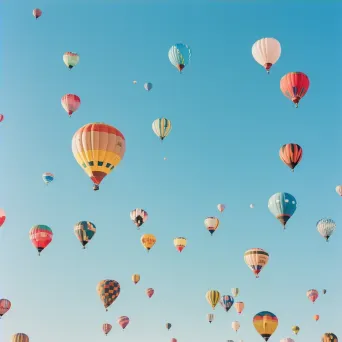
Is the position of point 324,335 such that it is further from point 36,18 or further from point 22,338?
point 36,18

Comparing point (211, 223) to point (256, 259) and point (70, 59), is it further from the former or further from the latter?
point (70, 59)

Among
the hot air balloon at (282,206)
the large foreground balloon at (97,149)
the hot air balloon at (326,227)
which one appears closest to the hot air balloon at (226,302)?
the hot air balloon at (326,227)

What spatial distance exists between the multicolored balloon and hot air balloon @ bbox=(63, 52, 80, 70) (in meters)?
20.4

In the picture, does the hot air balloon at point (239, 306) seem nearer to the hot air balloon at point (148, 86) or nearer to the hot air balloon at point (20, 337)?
the hot air balloon at point (20, 337)

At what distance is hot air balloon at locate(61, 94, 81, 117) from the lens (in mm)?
43188

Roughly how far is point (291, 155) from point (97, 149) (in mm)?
14821

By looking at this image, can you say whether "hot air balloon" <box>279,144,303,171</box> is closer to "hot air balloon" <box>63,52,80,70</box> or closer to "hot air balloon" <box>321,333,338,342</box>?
"hot air balloon" <box>63,52,80,70</box>

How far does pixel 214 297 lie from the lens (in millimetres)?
53125

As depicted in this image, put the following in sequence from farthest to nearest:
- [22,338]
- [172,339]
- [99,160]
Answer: [172,339] → [22,338] → [99,160]

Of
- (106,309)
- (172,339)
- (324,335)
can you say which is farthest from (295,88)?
(172,339)

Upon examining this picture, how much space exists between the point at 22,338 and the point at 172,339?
86.5ft

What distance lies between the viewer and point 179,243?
5628cm

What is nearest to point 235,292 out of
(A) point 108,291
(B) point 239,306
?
(B) point 239,306

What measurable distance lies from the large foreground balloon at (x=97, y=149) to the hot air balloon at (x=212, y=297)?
24.7 metres
